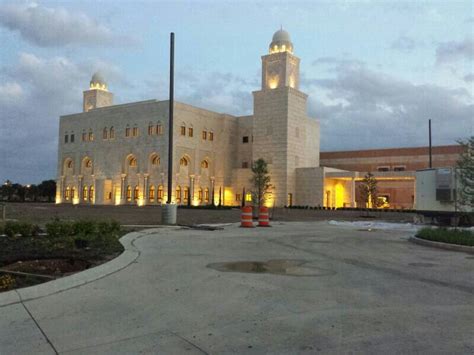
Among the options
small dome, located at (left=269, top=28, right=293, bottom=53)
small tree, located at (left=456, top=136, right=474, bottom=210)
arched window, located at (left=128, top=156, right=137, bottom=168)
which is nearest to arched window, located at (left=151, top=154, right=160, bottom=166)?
arched window, located at (left=128, top=156, right=137, bottom=168)

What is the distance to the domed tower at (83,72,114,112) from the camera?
89625 mm

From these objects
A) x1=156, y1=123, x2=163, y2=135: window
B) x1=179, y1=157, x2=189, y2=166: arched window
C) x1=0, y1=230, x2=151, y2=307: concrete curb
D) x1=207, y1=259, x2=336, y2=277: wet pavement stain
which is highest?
x1=156, y1=123, x2=163, y2=135: window

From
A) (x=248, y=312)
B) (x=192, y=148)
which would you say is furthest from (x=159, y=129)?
(x=248, y=312)

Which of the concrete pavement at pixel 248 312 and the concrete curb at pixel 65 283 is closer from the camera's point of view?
the concrete pavement at pixel 248 312

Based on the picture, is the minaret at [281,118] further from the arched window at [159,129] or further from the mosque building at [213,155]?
the arched window at [159,129]

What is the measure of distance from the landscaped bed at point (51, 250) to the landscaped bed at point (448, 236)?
33.4 ft

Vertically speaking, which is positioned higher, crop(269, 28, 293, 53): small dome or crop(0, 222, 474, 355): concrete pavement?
crop(269, 28, 293, 53): small dome

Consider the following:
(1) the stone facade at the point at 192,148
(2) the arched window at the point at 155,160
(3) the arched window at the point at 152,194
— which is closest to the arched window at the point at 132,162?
(1) the stone facade at the point at 192,148

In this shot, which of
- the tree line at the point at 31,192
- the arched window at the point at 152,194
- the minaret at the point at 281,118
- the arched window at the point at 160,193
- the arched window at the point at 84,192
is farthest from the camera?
the tree line at the point at 31,192

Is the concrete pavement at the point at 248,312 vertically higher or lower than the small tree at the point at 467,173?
lower

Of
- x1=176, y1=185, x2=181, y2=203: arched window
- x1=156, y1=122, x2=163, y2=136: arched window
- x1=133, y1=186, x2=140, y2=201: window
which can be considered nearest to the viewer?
x1=176, y1=185, x2=181, y2=203: arched window

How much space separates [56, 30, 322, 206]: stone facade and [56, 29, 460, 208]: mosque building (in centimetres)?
16

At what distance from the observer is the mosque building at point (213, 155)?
215 ft

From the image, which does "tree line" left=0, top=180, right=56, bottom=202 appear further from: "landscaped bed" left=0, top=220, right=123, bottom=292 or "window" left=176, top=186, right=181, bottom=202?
"landscaped bed" left=0, top=220, right=123, bottom=292
